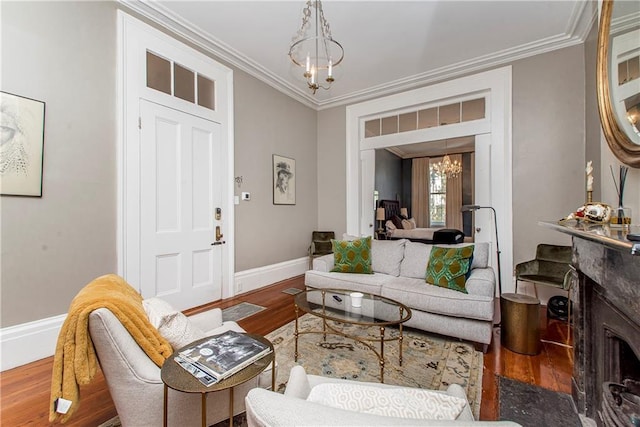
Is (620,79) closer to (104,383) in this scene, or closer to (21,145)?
(104,383)

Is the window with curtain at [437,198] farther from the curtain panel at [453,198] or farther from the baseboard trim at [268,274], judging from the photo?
the baseboard trim at [268,274]

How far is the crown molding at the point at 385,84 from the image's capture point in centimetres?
276

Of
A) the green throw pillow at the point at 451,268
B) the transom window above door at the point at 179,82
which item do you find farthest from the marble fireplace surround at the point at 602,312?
the transom window above door at the point at 179,82

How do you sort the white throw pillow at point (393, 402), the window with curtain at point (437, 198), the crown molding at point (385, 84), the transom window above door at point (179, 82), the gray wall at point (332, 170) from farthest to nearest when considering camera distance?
1. the window with curtain at point (437, 198)
2. the gray wall at point (332, 170)
3. the transom window above door at point (179, 82)
4. the crown molding at point (385, 84)
5. the white throw pillow at point (393, 402)

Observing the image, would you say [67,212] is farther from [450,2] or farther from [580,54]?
[580,54]

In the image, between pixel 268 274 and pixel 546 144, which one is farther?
pixel 268 274

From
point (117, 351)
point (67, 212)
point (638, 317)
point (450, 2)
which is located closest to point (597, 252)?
point (638, 317)

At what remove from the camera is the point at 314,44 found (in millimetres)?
3287

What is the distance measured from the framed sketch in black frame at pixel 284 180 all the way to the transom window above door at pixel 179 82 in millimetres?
1297

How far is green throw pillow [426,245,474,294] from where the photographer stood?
8.40ft

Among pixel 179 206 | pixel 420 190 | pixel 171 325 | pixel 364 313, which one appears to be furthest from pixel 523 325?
pixel 420 190

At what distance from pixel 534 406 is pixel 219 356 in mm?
1896

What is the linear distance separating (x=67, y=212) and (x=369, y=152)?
406cm

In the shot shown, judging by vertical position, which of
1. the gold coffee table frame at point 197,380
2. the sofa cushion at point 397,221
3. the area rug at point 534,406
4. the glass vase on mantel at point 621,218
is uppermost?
the glass vase on mantel at point 621,218
